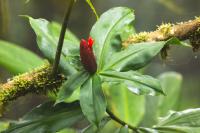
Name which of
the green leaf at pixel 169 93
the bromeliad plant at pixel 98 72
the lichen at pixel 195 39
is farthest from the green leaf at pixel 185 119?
the green leaf at pixel 169 93

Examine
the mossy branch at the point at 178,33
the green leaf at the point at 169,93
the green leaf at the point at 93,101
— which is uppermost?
the mossy branch at the point at 178,33

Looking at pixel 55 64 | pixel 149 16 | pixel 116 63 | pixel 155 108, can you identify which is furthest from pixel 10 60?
pixel 149 16

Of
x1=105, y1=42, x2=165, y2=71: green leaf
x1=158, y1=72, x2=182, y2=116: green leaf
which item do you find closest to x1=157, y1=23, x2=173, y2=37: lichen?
x1=105, y1=42, x2=165, y2=71: green leaf

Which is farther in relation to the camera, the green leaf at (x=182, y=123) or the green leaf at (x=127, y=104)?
the green leaf at (x=127, y=104)

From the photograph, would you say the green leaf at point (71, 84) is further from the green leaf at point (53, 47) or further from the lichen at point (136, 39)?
the lichen at point (136, 39)

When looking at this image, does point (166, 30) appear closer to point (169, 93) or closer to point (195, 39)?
point (195, 39)

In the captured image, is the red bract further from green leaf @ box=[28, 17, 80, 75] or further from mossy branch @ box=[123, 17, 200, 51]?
mossy branch @ box=[123, 17, 200, 51]

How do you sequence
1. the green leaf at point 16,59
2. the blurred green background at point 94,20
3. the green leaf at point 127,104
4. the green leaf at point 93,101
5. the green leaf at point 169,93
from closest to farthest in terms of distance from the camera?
the green leaf at point 93,101 → the green leaf at point 16,59 → the green leaf at point 127,104 → the green leaf at point 169,93 → the blurred green background at point 94,20
